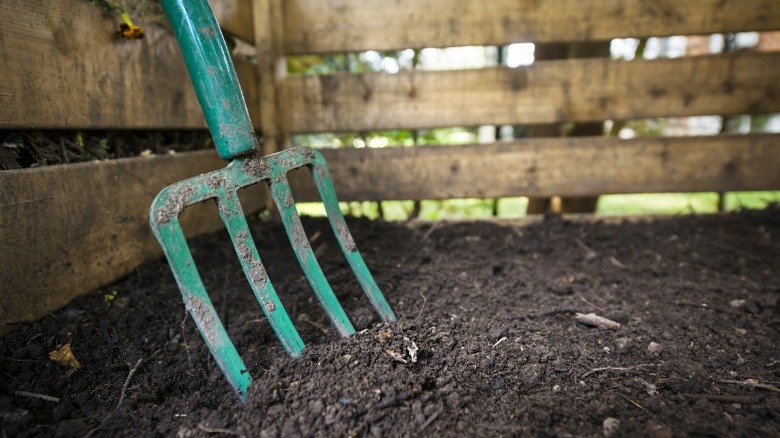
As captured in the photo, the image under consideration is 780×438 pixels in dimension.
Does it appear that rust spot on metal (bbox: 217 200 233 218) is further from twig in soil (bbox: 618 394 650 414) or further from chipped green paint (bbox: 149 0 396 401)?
twig in soil (bbox: 618 394 650 414)

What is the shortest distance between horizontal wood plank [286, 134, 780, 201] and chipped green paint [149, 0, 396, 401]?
1.03 metres

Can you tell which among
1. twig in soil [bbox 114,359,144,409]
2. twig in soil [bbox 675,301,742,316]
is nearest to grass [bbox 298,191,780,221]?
twig in soil [bbox 675,301,742,316]

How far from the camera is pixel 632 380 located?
125cm

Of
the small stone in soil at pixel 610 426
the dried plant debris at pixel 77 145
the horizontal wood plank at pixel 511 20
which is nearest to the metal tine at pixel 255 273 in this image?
the dried plant debris at pixel 77 145

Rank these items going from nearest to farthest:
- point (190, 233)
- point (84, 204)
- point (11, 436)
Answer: point (11, 436)
point (84, 204)
point (190, 233)

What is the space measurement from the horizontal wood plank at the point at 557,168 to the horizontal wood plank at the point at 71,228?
94cm

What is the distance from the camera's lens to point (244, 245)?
1286 millimetres

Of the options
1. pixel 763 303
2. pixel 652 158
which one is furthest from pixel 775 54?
pixel 763 303

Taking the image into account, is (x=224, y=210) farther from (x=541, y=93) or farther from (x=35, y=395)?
(x=541, y=93)

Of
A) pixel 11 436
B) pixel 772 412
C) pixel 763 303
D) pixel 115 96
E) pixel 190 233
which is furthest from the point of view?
pixel 190 233

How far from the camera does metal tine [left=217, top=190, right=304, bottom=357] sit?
1.26 meters

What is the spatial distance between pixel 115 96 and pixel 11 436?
3.31 ft

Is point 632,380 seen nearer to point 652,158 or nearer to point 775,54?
point 652,158

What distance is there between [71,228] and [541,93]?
2.04 meters
